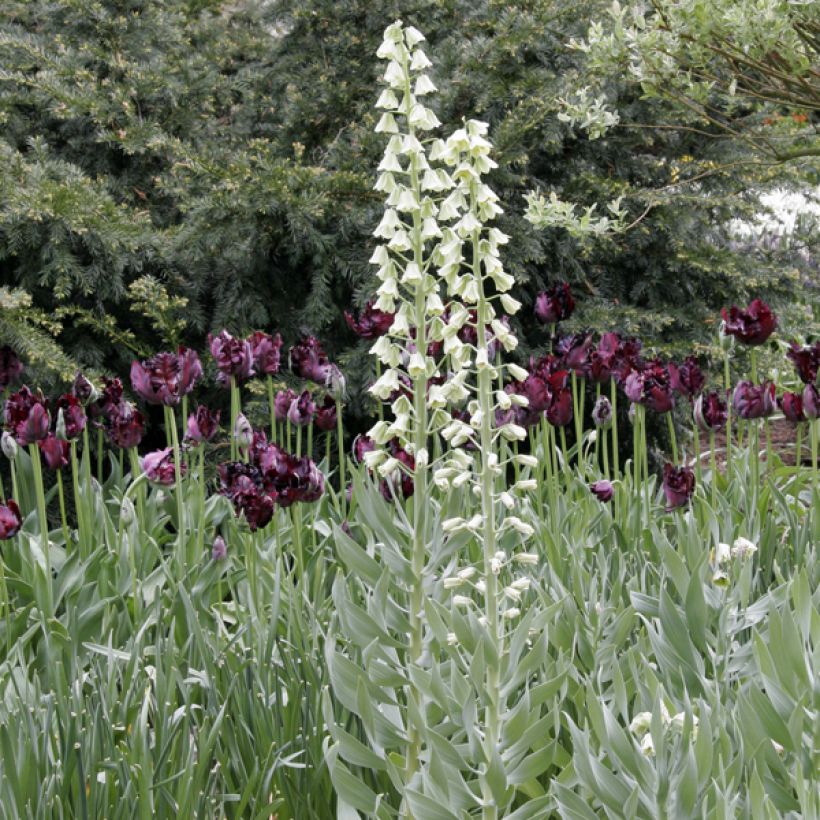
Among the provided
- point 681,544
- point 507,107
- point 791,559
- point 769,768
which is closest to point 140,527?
point 681,544

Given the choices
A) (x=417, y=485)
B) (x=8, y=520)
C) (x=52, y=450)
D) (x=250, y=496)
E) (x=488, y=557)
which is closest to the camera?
(x=488, y=557)

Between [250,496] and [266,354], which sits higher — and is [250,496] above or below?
below

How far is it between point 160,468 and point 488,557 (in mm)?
1398

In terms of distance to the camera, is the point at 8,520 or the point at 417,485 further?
the point at 8,520

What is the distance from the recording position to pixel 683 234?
4.50m

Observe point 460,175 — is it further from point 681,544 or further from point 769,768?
point 681,544

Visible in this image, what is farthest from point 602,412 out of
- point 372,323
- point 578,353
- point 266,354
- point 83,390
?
point 83,390

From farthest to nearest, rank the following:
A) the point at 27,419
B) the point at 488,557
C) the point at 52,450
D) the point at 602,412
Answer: the point at 602,412 < the point at 52,450 < the point at 27,419 < the point at 488,557

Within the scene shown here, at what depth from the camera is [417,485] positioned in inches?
70.0

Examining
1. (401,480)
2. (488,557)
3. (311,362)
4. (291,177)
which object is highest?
(291,177)

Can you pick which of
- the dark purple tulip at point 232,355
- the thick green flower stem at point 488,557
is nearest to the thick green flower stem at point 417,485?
the thick green flower stem at point 488,557

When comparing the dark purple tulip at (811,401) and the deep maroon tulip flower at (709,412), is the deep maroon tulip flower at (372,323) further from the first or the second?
the dark purple tulip at (811,401)

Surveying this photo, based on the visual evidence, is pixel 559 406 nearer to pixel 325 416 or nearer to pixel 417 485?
pixel 325 416

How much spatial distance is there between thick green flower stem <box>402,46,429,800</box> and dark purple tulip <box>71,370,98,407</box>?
55.9 inches
